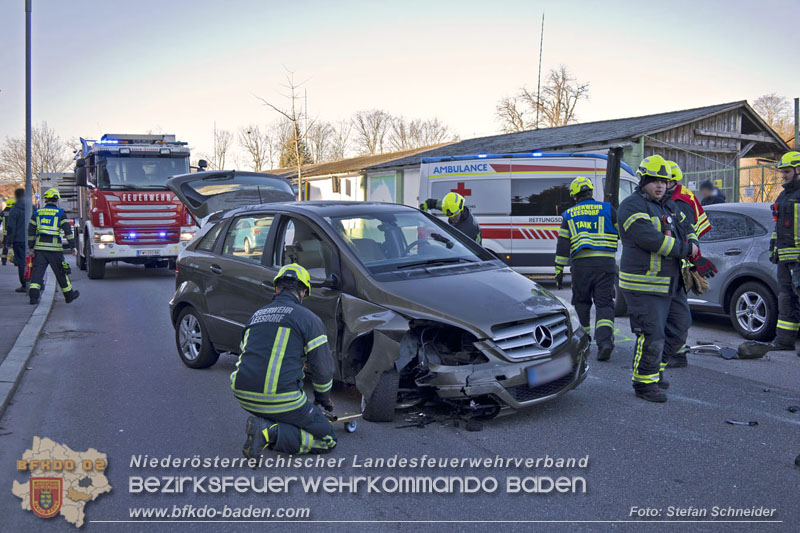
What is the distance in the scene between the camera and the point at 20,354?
7344 mm

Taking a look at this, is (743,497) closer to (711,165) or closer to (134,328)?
(134,328)

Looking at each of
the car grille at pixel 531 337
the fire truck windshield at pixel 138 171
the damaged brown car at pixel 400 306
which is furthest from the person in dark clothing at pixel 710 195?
the fire truck windshield at pixel 138 171

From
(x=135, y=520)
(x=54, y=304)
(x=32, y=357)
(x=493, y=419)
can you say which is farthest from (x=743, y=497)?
(x=54, y=304)

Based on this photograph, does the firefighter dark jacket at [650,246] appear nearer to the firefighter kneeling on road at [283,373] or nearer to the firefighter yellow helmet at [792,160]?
the firefighter yellow helmet at [792,160]

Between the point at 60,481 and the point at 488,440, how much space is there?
2701 millimetres

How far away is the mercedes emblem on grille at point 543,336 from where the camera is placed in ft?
16.4

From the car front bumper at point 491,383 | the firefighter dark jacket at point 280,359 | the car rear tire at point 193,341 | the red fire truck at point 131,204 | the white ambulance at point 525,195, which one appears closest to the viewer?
the firefighter dark jacket at point 280,359

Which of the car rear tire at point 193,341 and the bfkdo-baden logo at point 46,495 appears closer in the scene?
the bfkdo-baden logo at point 46,495

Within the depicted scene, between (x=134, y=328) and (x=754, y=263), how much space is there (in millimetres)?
7868

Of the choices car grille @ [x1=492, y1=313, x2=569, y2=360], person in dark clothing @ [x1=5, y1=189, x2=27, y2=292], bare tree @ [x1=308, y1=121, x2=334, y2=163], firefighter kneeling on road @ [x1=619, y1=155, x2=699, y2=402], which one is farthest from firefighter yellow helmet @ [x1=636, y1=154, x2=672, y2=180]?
bare tree @ [x1=308, y1=121, x2=334, y2=163]

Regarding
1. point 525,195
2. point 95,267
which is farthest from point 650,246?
point 95,267

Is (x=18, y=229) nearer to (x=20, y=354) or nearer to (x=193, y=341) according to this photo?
(x=20, y=354)

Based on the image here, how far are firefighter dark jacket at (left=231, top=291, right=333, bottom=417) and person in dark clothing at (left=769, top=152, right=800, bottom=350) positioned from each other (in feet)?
17.3

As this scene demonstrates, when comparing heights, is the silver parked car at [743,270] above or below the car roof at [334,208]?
below
